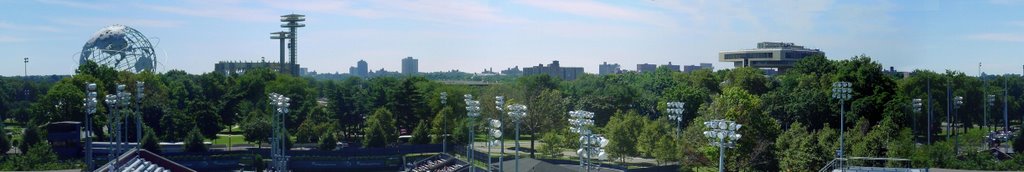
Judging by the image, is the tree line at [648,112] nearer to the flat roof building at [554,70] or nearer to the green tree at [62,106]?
the green tree at [62,106]

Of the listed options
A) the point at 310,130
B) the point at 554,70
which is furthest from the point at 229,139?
the point at 554,70

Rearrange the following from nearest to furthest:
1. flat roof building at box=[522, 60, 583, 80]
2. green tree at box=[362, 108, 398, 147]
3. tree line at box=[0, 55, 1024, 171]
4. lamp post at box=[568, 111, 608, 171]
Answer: lamp post at box=[568, 111, 608, 171]
tree line at box=[0, 55, 1024, 171]
green tree at box=[362, 108, 398, 147]
flat roof building at box=[522, 60, 583, 80]

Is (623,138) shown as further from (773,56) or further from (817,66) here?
(773,56)

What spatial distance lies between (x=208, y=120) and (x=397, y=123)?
1045cm

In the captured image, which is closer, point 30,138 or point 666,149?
point 666,149

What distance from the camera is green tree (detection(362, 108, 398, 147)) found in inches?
1998

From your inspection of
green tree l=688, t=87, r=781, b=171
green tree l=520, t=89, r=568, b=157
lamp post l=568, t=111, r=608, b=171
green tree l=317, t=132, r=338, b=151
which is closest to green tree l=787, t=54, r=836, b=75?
green tree l=520, t=89, r=568, b=157

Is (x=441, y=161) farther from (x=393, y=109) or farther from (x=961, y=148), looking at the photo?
(x=961, y=148)

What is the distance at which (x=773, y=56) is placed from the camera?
4013 inches

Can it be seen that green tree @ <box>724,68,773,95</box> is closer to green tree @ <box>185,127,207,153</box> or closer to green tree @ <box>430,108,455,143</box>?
green tree @ <box>430,108,455,143</box>

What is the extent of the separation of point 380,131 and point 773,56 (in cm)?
6106

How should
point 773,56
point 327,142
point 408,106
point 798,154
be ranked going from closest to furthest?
point 798,154 → point 327,142 → point 408,106 → point 773,56

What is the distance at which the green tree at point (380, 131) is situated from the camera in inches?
1998

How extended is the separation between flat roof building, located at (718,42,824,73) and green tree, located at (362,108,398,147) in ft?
187
